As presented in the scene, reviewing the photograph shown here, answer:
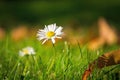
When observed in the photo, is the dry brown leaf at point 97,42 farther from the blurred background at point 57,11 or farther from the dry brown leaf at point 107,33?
the blurred background at point 57,11

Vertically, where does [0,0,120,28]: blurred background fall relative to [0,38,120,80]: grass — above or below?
above

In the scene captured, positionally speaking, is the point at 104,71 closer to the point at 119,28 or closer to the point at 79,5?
the point at 119,28

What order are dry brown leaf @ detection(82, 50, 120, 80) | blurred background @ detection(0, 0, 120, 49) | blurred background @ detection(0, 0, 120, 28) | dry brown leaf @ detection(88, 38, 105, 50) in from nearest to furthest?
dry brown leaf @ detection(82, 50, 120, 80)
dry brown leaf @ detection(88, 38, 105, 50)
blurred background @ detection(0, 0, 120, 49)
blurred background @ detection(0, 0, 120, 28)

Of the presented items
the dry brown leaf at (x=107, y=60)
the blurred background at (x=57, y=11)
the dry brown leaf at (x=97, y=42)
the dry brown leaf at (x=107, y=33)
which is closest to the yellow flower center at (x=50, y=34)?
the dry brown leaf at (x=107, y=60)

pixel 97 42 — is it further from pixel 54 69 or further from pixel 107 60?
pixel 107 60

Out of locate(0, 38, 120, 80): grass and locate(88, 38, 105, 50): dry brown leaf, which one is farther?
locate(88, 38, 105, 50): dry brown leaf

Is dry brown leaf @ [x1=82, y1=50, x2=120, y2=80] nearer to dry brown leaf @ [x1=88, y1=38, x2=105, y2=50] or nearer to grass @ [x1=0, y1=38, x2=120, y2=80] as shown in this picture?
grass @ [x1=0, y1=38, x2=120, y2=80]

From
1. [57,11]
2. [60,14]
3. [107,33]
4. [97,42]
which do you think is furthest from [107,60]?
[57,11]

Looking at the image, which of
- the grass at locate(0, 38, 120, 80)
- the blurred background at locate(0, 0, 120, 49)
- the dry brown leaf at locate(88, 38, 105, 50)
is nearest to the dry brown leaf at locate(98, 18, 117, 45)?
the dry brown leaf at locate(88, 38, 105, 50)

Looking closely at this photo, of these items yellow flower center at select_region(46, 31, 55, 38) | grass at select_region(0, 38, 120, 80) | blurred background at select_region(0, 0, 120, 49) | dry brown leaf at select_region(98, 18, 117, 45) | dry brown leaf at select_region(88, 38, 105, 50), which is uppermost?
blurred background at select_region(0, 0, 120, 49)
